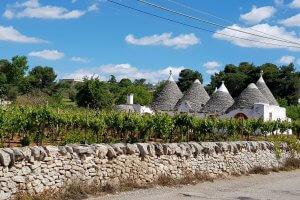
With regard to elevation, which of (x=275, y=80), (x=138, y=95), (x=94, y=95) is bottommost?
(x=94, y=95)

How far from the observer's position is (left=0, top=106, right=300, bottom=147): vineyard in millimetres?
15000

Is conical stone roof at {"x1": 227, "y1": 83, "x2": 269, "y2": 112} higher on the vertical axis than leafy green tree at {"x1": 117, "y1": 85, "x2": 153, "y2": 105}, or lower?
lower

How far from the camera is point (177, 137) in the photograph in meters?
20.8

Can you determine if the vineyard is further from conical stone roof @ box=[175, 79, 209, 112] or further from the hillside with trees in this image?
the hillside with trees

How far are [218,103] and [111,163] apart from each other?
79.1ft

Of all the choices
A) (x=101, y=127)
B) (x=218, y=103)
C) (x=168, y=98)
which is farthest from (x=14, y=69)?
(x=101, y=127)

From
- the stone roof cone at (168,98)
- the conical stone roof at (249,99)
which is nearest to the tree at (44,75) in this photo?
the stone roof cone at (168,98)

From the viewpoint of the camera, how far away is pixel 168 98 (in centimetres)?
3800

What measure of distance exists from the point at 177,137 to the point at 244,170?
3.58 m

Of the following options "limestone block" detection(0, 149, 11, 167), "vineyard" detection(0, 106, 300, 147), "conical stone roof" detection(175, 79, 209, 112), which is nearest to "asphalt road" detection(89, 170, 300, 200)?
"limestone block" detection(0, 149, 11, 167)

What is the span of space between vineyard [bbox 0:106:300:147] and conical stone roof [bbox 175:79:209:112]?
12634mm

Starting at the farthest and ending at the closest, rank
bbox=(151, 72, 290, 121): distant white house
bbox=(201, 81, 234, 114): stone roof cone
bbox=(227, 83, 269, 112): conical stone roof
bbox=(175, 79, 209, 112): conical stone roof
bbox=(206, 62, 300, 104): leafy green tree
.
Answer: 1. bbox=(206, 62, 300, 104): leafy green tree
2. bbox=(175, 79, 209, 112): conical stone roof
3. bbox=(201, 81, 234, 114): stone roof cone
4. bbox=(227, 83, 269, 112): conical stone roof
5. bbox=(151, 72, 290, 121): distant white house

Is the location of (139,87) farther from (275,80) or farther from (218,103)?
(218,103)

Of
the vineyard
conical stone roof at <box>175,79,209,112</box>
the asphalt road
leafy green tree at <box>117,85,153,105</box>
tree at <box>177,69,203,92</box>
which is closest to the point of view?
the asphalt road
